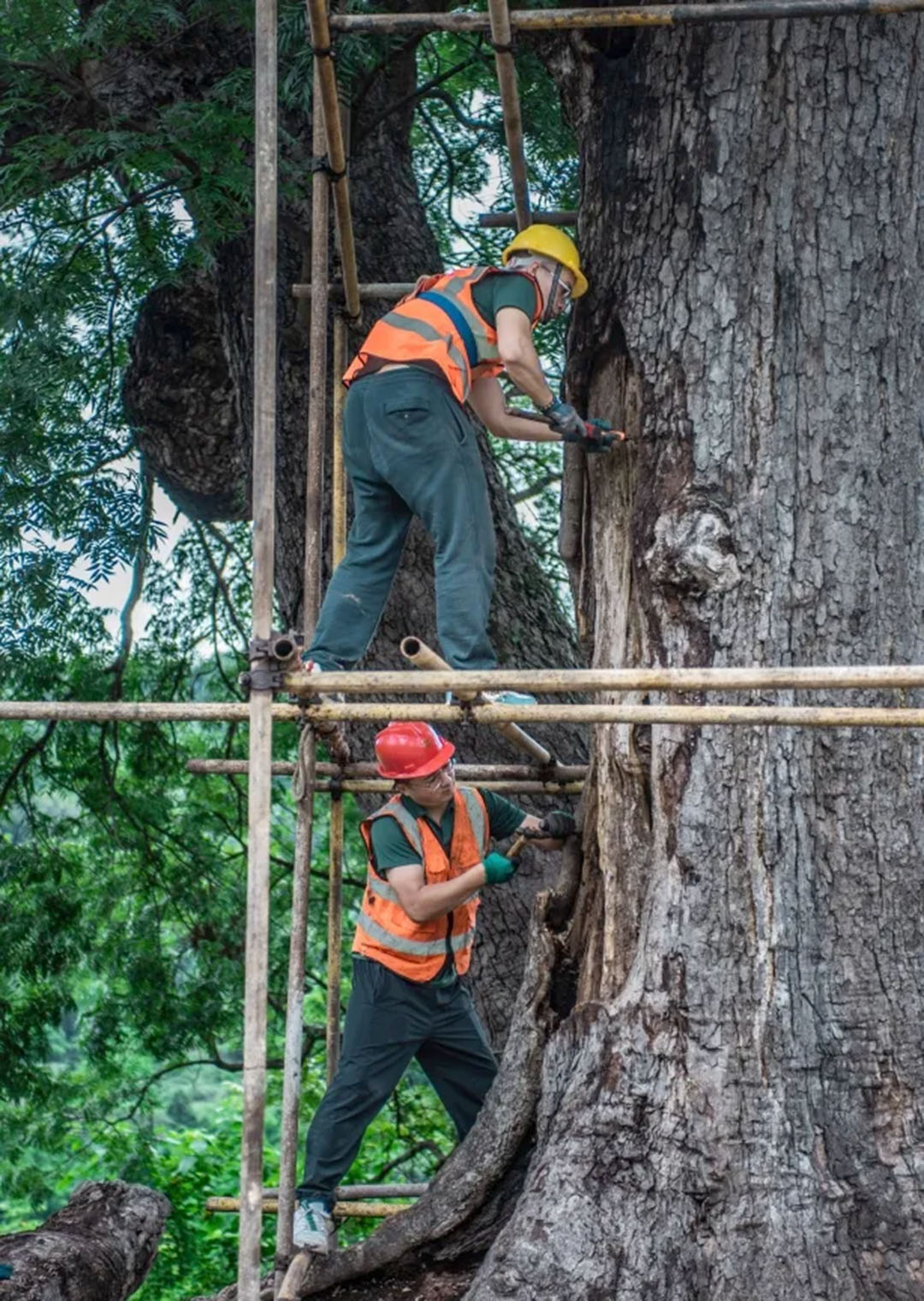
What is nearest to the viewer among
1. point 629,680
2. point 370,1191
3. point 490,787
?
point 629,680

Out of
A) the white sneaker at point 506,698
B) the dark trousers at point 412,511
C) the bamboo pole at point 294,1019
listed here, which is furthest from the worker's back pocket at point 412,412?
the bamboo pole at point 294,1019

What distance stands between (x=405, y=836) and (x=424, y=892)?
0.57ft

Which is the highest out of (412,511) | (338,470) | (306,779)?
(338,470)

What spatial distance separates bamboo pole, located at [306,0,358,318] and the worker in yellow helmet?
0.56 metres

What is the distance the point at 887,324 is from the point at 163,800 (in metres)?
5.13

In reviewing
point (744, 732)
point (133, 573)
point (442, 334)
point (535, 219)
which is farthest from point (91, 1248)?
point (133, 573)

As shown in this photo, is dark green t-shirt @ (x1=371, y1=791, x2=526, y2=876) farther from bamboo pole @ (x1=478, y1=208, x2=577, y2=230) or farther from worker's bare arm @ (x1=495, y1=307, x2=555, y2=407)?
bamboo pole @ (x1=478, y1=208, x2=577, y2=230)

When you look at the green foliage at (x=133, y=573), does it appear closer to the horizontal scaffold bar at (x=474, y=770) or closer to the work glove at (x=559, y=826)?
the horizontal scaffold bar at (x=474, y=770)

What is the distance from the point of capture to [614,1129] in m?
3.68

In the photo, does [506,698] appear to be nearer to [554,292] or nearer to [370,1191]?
[554,292]

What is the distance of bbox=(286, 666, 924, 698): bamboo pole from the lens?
3.17m

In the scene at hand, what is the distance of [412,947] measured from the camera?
4.42 meters

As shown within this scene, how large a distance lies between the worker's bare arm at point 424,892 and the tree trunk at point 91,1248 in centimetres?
120

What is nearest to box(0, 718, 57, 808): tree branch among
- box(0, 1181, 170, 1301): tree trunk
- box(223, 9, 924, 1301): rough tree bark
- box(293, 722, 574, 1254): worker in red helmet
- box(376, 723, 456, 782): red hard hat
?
box(0, 1181, 170, 1301): tree trunk
